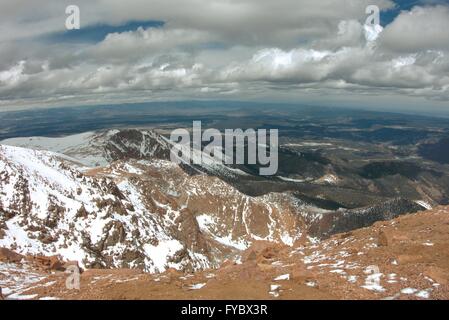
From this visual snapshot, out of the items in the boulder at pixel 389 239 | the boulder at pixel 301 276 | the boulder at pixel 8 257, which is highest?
the boulder at pixel 301 276

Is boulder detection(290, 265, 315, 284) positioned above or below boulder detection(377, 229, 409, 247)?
above

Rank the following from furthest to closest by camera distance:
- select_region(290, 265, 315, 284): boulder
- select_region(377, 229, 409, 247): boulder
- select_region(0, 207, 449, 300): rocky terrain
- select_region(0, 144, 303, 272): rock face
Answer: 1. select_region(0, 144, 303, 272): rock face
2. select_region(377, 229, 409, 247): boulder
3. select_region(290, 265, 315, 284): boulder
4. select_region(0, 207, 449, 300): rocky terrain

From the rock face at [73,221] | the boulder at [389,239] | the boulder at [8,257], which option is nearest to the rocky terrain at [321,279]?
the boulder at [389,239]

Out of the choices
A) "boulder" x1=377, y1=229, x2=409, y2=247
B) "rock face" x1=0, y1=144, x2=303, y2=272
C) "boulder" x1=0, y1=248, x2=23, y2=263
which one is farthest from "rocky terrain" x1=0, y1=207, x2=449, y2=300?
"rock face" x1=0, y1=144, x2=303, y2=272

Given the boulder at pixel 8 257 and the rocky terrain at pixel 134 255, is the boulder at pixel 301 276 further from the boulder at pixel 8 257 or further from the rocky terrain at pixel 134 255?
the boulder at pixel 8 257

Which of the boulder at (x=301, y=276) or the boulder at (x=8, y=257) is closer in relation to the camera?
the boulder at (x=301, y=276)

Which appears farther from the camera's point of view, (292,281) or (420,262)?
(420,262)

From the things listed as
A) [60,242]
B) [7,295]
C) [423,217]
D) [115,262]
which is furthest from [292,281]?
[115,262]

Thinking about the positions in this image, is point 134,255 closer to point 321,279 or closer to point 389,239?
point 389,239

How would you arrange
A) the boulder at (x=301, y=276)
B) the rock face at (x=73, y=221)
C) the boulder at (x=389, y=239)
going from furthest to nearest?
the rock face at (x=73, y=221), the boulder at (x=389, y=239), the boulder at (x=301, y=276)

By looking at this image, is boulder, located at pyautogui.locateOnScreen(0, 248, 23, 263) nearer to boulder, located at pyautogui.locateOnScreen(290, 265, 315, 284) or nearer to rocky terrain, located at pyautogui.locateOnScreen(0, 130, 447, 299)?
rocky terrain, located at pyautogui.locateOnScreen(0, 130, 447, 299)
